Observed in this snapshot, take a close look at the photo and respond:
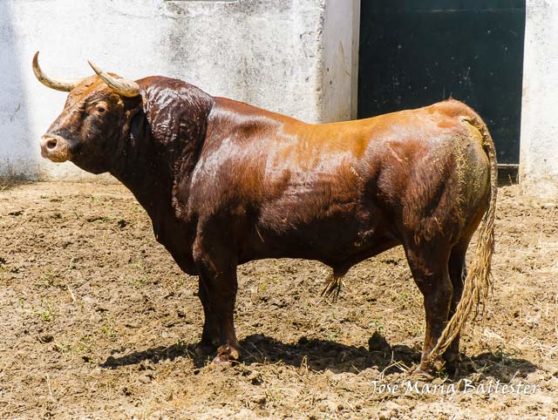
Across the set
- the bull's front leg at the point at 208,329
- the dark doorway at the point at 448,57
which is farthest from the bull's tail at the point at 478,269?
the dark doorway at the point at 448,57

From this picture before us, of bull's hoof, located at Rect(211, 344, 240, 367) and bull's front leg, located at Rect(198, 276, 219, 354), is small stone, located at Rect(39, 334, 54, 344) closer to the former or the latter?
bull's front leg, located at Rect(198, 276, 219, 354)

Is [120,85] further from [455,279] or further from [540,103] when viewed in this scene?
[540,103]

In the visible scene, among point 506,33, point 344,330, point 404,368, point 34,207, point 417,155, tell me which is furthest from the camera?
point 506,33

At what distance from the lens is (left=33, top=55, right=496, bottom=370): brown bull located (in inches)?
221

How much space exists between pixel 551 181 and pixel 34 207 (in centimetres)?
484

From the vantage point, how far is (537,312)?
22.7 ft

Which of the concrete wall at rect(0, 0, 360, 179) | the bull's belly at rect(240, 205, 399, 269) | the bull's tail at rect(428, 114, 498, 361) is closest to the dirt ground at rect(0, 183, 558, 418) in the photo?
the bull's tail at rect(428, 114, 498, 361)

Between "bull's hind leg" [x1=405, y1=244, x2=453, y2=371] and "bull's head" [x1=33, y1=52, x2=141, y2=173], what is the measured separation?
193 centimetres

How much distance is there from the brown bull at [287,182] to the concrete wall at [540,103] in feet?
12.7

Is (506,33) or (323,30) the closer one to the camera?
(323,30)

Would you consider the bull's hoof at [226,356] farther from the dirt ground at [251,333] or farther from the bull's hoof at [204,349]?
the bull's hoof at [204,349]

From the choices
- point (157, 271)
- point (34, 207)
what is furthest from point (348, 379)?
point (34, 207)

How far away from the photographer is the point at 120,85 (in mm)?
6059

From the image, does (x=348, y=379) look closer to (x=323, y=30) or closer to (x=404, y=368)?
(x=404, y=368)
